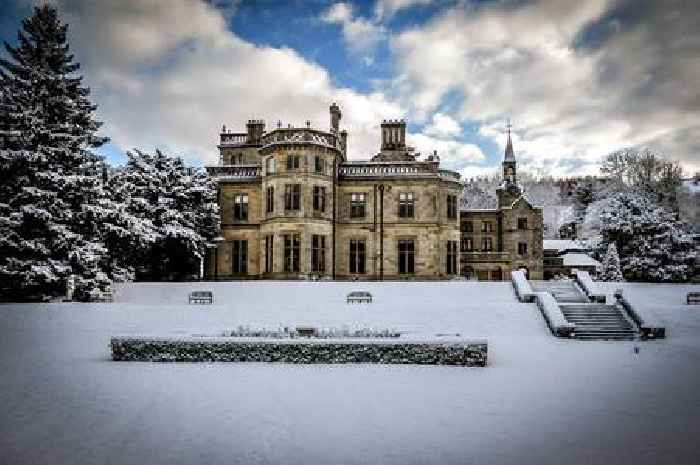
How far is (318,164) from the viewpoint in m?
34.2

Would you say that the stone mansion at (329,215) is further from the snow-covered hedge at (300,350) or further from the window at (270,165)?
the snow-covered hedge at (300,350)

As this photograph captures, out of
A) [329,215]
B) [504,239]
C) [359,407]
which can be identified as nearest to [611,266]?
[504,239]

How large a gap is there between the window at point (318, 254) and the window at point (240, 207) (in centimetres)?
608

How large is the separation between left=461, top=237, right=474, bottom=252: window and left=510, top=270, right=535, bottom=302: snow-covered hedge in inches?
826

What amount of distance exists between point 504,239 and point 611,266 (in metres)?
12.4

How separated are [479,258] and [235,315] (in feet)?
94.5

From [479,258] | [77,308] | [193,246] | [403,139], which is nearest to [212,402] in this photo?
[77,308]

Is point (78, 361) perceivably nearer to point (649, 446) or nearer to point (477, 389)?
point (477, 389)

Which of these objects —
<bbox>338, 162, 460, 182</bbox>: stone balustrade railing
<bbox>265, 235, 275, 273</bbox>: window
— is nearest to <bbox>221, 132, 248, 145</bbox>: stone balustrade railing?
<bbox>338, 162, 460, 182</bbox>: stone balustrade railing

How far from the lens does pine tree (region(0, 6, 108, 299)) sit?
79.4 ft

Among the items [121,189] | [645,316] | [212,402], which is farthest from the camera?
[121,189]

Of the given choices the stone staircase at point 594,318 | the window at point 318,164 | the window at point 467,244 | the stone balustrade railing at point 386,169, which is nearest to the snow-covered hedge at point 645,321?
the stone staircase at point 594,318

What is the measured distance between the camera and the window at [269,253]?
33531mm

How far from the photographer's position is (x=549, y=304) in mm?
23406
